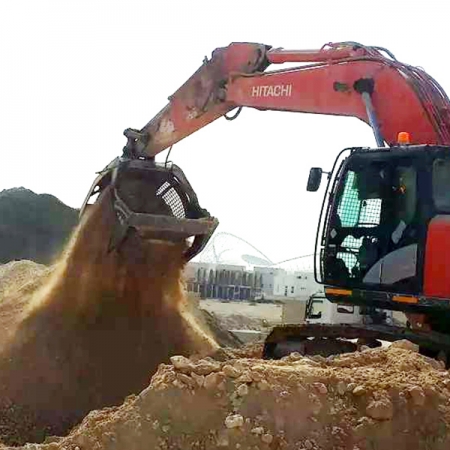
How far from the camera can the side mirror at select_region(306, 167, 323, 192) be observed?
5874mm

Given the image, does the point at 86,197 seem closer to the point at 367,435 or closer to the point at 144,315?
the point at 144,315

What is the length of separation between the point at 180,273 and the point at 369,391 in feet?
13.6

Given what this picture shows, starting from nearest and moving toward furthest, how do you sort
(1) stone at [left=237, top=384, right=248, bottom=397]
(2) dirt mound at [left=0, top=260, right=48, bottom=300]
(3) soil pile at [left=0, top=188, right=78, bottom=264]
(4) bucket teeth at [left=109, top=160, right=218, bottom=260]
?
1. (1) stone at [left=237, top=384, right=248, bottom=397]
2. (4) bucket teeth at [left=109, top=160, right=218, bottom=260]
3. (2) dirt mound at [left=0, top=260, right=48, bottom=300]
4. (3) soil pile at [left=0, top=188, right=78, bottom=264]

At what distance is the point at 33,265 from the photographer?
11.4 metres

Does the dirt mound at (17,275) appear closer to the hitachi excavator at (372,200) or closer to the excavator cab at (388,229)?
the hitachi excavator at (372,200)

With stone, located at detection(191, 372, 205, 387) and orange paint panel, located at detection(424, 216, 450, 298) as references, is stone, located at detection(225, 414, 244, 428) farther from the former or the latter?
orange paint panel, located at detection(424, 216, 450, 298)

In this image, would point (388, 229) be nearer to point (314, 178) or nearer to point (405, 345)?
point (314, 178)

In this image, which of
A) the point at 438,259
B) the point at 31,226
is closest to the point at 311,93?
the point at 438,259

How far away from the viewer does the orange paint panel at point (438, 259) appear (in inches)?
206

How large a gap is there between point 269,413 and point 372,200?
7.64 ft

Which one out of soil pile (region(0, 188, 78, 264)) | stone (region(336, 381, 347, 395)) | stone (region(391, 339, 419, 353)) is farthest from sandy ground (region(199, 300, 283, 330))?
stone (region(336, 381, 347, 395))

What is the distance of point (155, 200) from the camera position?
8.02m

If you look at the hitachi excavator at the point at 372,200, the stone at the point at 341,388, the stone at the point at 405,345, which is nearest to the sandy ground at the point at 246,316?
the hitachi excavator at the point at 372,200

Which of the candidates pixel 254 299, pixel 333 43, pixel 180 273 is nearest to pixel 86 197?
pixel 180 273
